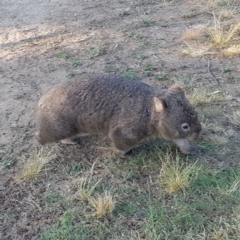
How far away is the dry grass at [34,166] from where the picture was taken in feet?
15.6

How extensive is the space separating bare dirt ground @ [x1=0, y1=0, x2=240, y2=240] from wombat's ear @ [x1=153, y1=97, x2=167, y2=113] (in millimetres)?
702

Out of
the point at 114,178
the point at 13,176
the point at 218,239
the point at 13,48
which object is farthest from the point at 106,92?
the point at 13,48

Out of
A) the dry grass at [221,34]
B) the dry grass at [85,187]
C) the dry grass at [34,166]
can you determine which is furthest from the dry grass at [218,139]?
the dry grass at [221,34]

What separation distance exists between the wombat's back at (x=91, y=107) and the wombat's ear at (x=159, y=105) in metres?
0.10

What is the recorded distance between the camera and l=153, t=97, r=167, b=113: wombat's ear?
473 centimetres

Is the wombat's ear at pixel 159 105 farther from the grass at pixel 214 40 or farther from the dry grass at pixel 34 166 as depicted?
the grass at pixel 214 40

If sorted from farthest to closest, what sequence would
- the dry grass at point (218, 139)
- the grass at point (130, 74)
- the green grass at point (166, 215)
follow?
the grass at point (130, 74)
the dry grass at point (218, 139)
the green grass at point (166, 215)

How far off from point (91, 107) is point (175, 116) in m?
0.86

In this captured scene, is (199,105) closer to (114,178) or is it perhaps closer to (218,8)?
(114,178)

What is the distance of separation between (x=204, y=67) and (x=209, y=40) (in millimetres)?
917

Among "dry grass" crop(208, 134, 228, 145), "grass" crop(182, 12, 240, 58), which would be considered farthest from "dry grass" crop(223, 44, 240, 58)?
"dry grass" crop(208, 134, 228, 145)

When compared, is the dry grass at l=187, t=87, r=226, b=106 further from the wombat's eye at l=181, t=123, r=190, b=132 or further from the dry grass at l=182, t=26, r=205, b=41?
the dry grass at l=182, t=26, r=205, b=41

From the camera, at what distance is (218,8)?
8.70 meters

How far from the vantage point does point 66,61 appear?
23.4ft
